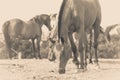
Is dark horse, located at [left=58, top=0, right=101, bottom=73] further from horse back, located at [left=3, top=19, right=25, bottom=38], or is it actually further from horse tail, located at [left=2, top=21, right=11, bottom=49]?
horse tail, located at [left=2, top=21, right=11, bottom=49]

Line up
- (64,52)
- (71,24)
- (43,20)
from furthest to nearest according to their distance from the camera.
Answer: (43,20)
(71,24)
(64,52)

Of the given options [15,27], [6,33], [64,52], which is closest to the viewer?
[64,52]

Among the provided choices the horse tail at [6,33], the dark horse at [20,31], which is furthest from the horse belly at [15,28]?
the horse tail at [6,33]

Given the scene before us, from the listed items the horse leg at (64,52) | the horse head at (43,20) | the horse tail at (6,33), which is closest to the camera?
the horse leg at (64,52)

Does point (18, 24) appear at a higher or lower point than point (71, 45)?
higher

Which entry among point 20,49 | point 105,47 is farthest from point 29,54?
point 105,47

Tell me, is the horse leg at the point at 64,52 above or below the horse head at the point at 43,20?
below

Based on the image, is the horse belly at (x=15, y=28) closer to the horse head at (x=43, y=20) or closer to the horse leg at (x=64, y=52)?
the horse head at (x=43, y=20)

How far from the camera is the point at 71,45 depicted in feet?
32.8

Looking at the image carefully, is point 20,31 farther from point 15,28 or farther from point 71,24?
point 71,24

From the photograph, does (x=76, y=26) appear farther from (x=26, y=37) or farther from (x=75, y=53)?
(x=26, y=37)

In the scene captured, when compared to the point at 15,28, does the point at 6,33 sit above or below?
below

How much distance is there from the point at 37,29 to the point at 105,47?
10.9 feet

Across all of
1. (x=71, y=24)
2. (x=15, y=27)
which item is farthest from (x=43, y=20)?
(x=71, y=24)
